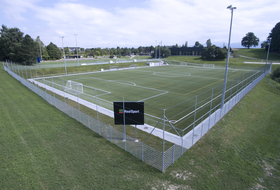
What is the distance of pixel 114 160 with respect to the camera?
31.4 ft

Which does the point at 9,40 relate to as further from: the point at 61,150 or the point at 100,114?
the point at 61,150

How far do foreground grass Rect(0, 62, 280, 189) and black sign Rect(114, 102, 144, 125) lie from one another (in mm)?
1952

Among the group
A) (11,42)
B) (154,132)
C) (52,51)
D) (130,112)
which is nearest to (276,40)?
(154,132)

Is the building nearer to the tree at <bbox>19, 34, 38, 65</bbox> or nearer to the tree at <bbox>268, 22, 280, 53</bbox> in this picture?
the tree at <bbox>268, 22, 280, 53</bbox>

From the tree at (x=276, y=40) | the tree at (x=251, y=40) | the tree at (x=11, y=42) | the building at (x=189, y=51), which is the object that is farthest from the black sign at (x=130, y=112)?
the tree at (x=251, y=40)

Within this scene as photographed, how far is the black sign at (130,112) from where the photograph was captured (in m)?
10.2

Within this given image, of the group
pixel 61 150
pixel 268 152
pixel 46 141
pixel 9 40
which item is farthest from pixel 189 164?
pixel 9 40

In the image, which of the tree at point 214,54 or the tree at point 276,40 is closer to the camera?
the tree at point 214,54

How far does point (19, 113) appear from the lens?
16375mm

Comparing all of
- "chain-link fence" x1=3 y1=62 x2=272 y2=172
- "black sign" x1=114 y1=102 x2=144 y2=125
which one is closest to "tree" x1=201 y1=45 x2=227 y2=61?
"chain-link fence" x1=3 y1=62 x2=272 y2=172

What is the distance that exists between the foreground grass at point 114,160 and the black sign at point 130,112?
1.95 m

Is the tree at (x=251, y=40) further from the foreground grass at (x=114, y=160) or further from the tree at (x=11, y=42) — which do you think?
the tree at (x=11, y=42)

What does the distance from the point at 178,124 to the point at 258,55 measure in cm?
10476

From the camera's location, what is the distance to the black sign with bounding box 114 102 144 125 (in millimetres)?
10176
